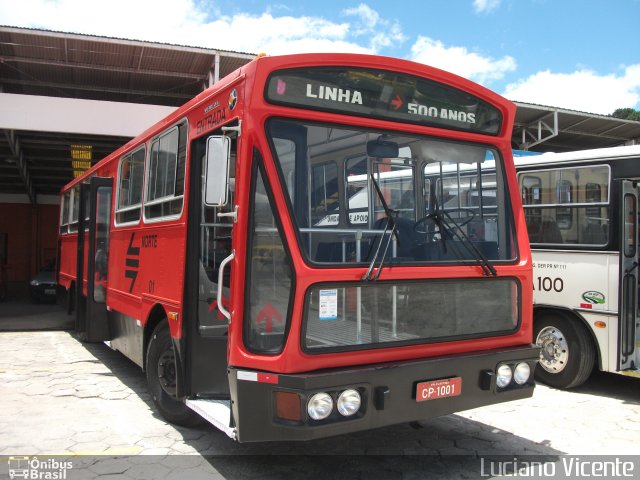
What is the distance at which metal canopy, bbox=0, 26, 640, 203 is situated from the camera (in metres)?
13.4

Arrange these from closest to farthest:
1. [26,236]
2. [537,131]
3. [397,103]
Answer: [397,103] → [537,131] → [26,236]

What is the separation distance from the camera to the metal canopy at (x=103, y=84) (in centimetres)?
1337

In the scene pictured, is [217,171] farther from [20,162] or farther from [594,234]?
[20,162]

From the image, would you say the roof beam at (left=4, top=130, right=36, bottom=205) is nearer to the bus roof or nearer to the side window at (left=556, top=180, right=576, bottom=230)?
the bus roof

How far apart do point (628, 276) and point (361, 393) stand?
398 centimetres

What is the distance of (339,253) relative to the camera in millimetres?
→ 3617

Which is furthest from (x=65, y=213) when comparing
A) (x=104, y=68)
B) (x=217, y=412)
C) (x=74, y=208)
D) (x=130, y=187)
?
(x=217, y=412)

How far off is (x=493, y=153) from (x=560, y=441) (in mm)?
2487

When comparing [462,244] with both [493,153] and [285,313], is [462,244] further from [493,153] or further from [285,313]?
[285,313]

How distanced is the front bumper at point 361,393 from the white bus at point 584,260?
2844mm

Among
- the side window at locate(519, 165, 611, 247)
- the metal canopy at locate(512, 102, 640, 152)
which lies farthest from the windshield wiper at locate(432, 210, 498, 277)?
the metal canopy at locate(512, 102, 640, 152)

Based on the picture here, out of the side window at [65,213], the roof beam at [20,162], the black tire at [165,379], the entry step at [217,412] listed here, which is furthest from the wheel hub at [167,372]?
the roof beam at [20,162]

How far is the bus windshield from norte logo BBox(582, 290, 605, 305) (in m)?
2.38

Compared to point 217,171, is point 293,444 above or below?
below
